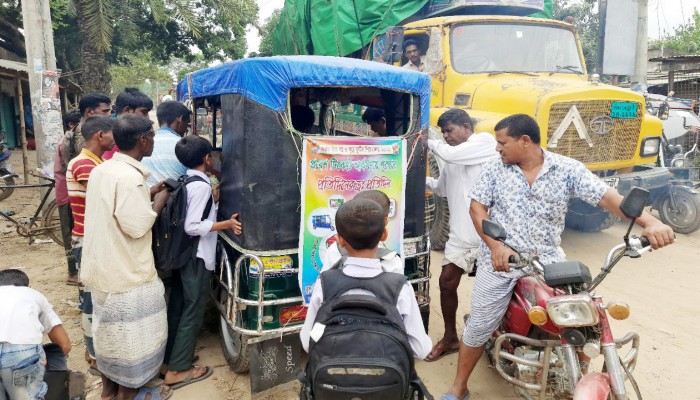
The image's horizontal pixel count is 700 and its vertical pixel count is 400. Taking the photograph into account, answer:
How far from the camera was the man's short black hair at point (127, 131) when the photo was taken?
107 inches

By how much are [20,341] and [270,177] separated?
4.71 ft

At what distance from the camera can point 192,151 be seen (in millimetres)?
3096

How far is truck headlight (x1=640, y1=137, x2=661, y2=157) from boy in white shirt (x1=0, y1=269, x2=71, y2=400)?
6234 millimetres

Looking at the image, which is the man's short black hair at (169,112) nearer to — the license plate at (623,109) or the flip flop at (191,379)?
the flip flop at (191,379)

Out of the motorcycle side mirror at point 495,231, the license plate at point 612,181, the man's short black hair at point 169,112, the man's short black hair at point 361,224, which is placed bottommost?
the license plate at point 612,181

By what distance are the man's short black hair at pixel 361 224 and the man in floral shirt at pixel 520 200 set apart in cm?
79

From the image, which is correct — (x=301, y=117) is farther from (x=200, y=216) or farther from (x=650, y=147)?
(x=650, y=147)

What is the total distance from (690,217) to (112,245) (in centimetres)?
678

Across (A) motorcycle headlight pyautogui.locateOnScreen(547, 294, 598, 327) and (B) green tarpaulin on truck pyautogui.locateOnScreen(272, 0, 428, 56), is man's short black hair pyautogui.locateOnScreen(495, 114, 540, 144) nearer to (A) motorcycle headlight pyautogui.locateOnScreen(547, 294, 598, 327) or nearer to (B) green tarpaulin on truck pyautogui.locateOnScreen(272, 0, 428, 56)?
(A) motorcycle headlight pyautogui.locateOnScreen(547, 294, 598, 327)

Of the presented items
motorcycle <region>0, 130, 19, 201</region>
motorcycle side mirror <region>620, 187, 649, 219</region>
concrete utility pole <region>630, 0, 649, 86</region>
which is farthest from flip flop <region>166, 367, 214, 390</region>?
concrete utility pole <region>630, 0, 649, 86</region>

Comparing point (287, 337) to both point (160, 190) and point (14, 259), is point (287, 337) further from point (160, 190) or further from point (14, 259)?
point (14, 259)

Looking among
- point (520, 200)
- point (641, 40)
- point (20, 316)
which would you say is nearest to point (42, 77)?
point (20, 316)

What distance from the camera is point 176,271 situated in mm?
3229

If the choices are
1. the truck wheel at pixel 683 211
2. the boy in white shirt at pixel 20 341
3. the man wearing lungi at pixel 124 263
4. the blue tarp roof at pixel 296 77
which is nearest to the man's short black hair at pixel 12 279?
the boy in white shirt at pixel 20 341
